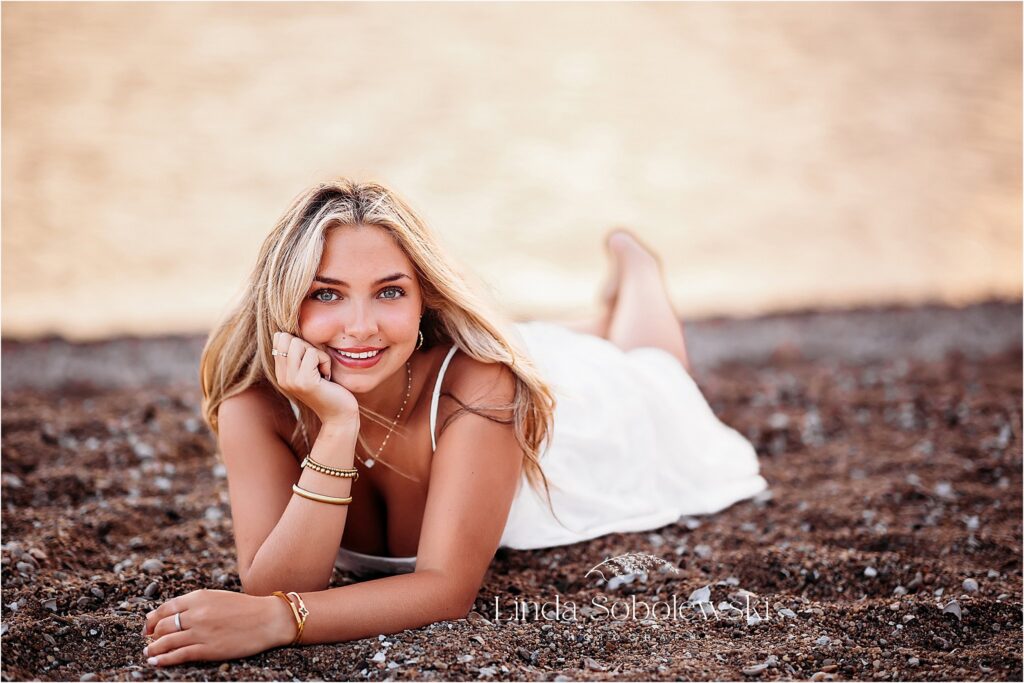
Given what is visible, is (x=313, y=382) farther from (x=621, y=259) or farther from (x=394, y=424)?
(x=621, y=259)

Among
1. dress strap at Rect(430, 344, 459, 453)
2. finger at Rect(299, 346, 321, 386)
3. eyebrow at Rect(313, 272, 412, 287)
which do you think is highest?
eyebrow at Rect(313, 272, 412, 287)

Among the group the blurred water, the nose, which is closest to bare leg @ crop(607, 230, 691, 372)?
the nose

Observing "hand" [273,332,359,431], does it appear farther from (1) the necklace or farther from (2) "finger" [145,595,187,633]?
(2) "finger" [145,595,187,633]

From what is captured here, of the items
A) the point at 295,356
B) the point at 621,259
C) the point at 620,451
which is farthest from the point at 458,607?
the point at 621,259

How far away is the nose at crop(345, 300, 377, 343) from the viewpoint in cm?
319

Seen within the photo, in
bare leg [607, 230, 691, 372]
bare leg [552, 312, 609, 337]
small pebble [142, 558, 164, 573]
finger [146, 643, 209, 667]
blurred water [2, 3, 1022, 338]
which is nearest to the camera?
finger [146, 643, 209, 667]

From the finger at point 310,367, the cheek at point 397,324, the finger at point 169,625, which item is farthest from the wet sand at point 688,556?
the cheek at point 397,324

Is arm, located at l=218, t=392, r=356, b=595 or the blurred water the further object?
the blurred water

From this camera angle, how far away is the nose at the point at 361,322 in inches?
125

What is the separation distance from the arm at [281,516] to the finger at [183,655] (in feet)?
1.27

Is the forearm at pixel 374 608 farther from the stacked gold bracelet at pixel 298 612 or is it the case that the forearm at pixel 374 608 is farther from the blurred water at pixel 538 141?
the blurred water at pixel 538 141

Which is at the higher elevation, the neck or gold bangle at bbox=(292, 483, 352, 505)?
the neck

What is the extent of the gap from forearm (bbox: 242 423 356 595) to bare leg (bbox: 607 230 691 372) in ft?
10.0

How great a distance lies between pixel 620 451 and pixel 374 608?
7.03 feet
